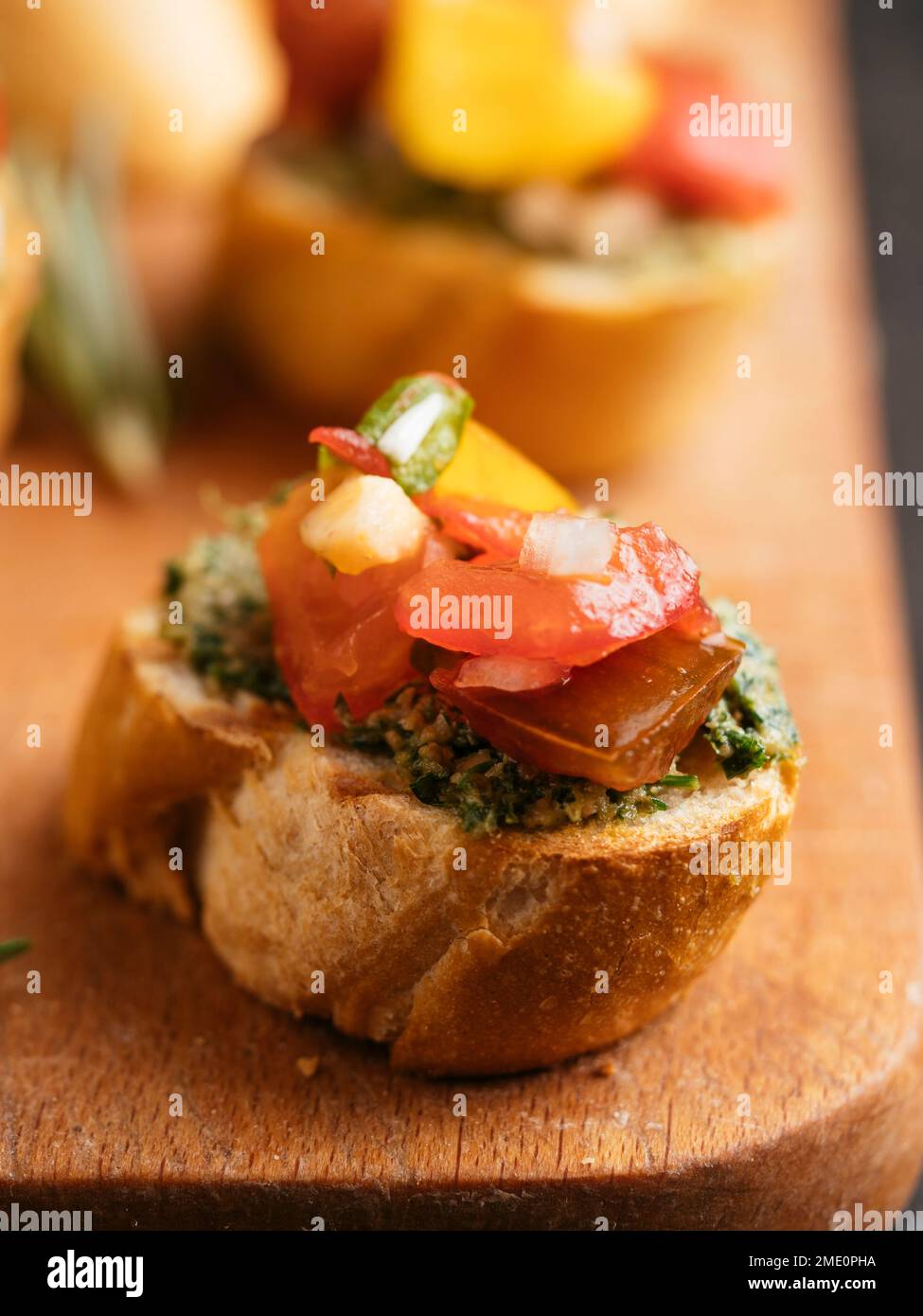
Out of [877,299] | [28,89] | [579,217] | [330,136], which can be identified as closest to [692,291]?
[579,217]

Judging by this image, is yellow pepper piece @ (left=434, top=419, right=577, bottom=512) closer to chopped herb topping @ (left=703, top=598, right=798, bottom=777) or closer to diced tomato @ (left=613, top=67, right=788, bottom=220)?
chopped herb topping @ (left=703, top=598, right=798, bottom=777)

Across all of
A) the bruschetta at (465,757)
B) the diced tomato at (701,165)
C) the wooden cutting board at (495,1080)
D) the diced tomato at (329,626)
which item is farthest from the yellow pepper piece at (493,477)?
the diced tomato at (701,165)

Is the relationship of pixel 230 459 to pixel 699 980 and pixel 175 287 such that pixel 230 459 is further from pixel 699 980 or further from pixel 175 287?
pixel 699 980

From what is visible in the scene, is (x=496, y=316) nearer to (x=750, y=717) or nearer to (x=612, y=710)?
(x=750, y=717)

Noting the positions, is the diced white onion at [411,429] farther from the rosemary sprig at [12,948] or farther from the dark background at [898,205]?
the dark background at [898,205]

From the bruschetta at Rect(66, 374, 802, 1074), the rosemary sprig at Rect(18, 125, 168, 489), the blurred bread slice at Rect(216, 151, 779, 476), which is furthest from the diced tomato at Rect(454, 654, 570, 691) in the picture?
the rosemary sprig at Rect(18, 125, 168, 489)

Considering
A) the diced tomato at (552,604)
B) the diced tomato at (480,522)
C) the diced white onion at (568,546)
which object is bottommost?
the diced tomato at (552,604)
